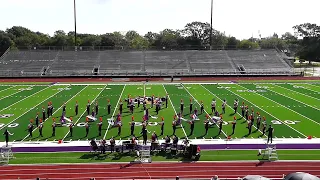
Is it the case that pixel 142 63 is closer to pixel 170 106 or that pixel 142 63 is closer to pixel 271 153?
pixel 170 106

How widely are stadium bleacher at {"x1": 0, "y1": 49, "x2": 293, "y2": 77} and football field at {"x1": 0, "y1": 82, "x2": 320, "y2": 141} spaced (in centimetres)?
1459

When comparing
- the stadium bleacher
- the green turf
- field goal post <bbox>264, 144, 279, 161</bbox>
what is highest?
the stadium bleacher

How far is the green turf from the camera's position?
585 inches

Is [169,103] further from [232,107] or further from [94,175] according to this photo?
[94,175]

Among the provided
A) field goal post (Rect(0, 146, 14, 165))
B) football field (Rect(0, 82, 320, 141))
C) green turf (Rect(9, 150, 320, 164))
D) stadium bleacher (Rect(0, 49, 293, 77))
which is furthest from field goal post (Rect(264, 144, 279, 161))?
stadium bleacher (Rect(0, 49, 293, 77))

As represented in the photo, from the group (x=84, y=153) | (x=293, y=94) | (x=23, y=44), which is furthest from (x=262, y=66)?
(x=23, y=44)

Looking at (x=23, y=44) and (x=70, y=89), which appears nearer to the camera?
(x=70, y=89)

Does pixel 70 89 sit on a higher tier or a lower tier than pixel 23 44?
lower

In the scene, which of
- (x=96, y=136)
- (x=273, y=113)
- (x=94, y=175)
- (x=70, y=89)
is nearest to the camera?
(x=94, y=175)

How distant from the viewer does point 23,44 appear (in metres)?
87.5

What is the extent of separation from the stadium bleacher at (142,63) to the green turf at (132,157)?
3828 cm

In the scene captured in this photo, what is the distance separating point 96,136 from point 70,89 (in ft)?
66.4

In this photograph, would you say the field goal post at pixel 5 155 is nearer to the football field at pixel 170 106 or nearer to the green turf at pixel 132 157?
the green turf at pixel 132 157

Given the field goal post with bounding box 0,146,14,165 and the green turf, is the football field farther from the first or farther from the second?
the field goal post with bounding box 0,146,14,165
